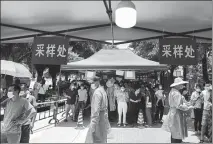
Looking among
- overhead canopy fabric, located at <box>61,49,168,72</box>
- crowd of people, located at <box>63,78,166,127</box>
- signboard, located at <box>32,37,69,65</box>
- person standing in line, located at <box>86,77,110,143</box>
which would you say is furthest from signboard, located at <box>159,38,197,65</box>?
crowd of people, located at <box>63,78,166,127</box>

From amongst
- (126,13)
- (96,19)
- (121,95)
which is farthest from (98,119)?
(121,95)

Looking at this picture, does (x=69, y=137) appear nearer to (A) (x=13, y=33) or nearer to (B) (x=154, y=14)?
(A) (x=13, y=33)

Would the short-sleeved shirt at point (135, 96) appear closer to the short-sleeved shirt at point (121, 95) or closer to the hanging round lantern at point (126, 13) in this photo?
the short-sleeved shirt at point (121, 95)

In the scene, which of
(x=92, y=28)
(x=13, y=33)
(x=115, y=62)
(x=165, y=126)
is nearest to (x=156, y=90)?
(x=115, y=62)

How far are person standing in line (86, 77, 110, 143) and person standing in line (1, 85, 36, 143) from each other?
1180 mm

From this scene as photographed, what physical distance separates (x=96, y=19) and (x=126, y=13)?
140cm

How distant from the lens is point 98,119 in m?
3.91

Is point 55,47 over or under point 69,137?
over

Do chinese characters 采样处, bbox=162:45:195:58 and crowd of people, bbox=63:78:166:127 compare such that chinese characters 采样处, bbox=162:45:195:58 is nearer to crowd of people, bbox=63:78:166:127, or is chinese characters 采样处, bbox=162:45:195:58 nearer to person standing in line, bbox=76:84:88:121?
crowd of people, bbox=63:78:166:127

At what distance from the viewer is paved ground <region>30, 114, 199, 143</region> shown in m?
6.96

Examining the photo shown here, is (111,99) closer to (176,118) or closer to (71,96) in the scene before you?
(71,96)

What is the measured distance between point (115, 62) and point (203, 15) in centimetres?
319

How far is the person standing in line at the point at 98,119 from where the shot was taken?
3.86 meters

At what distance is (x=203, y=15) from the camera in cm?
368
